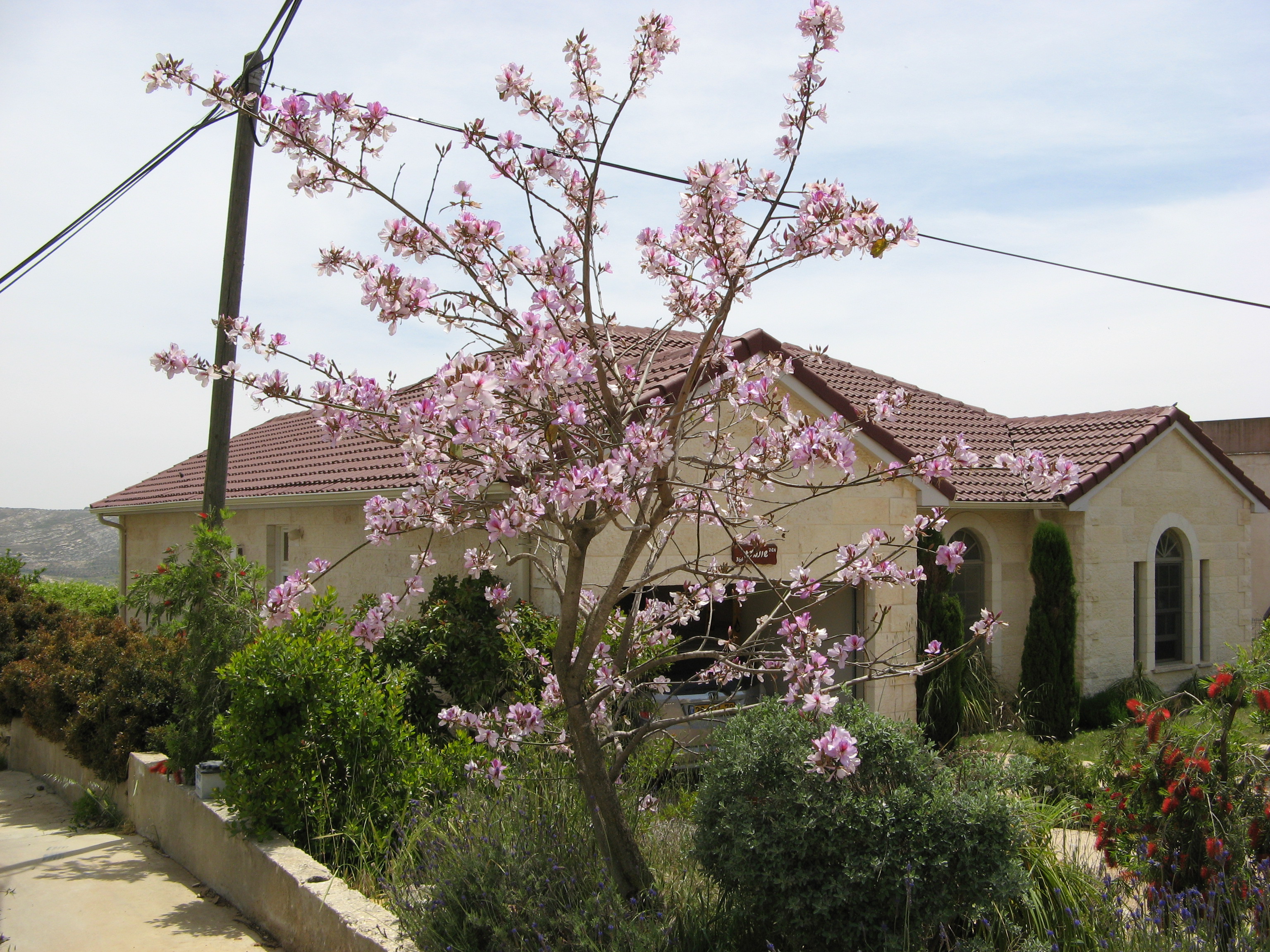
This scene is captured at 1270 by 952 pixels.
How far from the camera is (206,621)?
7.16 meters

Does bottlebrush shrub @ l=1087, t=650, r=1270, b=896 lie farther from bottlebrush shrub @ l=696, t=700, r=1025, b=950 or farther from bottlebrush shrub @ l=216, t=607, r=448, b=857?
bottlebrush shrub @ l=216, t=607, r=448, b=857

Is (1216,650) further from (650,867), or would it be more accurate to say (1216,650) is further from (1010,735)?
(650,867)

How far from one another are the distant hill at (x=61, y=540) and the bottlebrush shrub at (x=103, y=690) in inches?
1521

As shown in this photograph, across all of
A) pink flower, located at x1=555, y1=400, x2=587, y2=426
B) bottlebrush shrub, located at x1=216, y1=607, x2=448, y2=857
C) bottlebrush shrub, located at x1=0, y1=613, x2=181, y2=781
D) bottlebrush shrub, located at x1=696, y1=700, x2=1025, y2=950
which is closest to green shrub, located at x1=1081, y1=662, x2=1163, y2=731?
bottlebrush shrub, located at x1=696, y1=700, x2=1025, y2=950

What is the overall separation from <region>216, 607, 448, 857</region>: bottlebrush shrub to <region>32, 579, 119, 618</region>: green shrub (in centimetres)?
1097

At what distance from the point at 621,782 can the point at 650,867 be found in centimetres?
85

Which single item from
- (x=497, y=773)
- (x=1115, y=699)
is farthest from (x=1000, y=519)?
(x=497, y=773)

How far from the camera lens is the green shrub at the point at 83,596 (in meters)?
16.5

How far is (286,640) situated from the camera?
609cm

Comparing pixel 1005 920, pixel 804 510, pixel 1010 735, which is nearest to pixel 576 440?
pixel 1005 920

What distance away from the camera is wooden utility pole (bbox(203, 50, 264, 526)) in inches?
339

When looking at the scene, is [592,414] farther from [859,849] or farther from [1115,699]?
[1115,699]

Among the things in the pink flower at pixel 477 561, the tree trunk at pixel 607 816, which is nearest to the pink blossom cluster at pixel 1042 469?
the tree trunk at pixel 607 816

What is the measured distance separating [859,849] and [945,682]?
8.47 m
